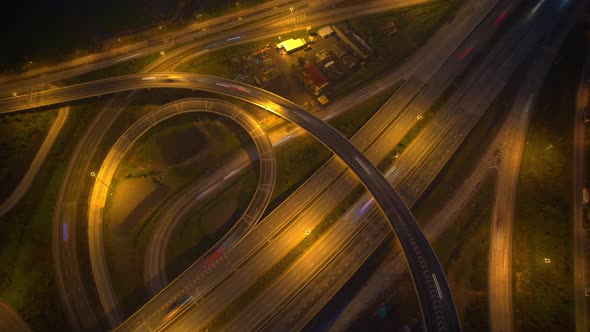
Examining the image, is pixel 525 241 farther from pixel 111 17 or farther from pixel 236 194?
pixel 111 17

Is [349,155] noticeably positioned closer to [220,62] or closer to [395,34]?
[220,62]

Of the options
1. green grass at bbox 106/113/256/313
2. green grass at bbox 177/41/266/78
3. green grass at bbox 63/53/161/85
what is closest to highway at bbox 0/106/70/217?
green grass at bbox 63/53/161/85

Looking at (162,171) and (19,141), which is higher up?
(19,141)

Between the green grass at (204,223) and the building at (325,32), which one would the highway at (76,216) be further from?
the building at (325,32)

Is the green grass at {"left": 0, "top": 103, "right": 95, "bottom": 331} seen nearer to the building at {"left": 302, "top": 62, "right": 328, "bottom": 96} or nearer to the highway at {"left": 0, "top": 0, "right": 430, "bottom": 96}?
the highway at {"left": 0, "top": 0, "right": 430, "bottom": 96}

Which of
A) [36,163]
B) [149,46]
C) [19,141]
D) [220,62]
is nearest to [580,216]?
[220,62]

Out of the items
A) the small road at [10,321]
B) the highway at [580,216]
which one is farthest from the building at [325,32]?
the small road at [10,321]
